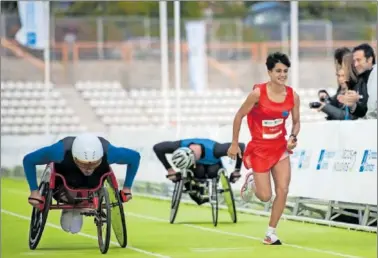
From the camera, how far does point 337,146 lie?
1850cm

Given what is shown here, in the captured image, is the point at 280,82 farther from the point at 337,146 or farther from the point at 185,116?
the point at 185,116

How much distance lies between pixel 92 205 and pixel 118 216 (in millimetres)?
315

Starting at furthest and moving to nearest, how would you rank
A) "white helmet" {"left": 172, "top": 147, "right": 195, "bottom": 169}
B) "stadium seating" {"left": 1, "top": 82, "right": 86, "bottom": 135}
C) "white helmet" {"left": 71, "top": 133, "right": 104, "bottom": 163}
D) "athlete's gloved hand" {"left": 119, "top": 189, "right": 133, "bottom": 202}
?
1. "stadium seating" {"left": 1, "top": 82, "right": 86, "bottom": 135}
2. "white helmet" {"left": 172, "top": 147, "right": 195, "bottom": 169}
3. "athlete's gloved hand" {"left": 119, "top": 189, "right": 133, "bottom": 202}
4. "white helmet" {"left": 71, "top": 133, "right": 104, "bottom": 163}

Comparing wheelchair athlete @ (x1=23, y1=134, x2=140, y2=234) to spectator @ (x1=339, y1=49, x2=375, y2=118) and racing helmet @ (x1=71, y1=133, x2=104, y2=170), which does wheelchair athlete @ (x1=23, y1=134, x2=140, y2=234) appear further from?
spectator @ (x1=339, y1=49, x2=375, y2=118)

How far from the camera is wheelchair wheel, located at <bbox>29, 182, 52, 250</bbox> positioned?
14.8 m

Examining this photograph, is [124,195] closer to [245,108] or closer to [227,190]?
[245,108]

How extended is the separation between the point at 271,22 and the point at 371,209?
119 ft

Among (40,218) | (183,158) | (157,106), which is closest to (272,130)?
(40,218)

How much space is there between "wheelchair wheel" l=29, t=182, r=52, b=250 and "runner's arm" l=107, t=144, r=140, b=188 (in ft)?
2.37

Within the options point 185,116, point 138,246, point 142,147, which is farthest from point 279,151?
point 185,116

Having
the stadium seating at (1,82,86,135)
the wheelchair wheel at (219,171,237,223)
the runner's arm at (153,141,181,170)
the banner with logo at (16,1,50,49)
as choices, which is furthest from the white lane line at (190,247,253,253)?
the stadium seating at (1,82,86,135)

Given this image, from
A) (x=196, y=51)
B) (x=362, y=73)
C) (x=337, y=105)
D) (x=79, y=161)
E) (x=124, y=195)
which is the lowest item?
(x=124, y=195)

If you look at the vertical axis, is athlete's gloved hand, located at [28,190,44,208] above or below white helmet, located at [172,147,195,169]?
below

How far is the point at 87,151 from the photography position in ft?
47.3
